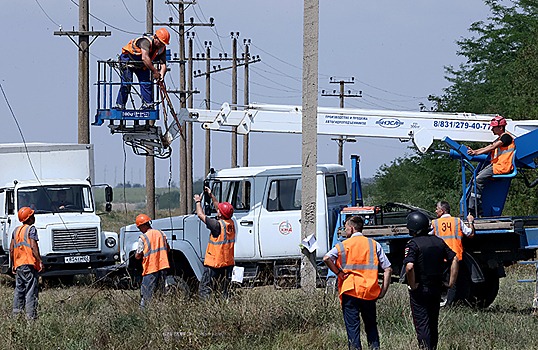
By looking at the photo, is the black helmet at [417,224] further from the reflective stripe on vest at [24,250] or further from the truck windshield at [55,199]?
the truck windshield at [55,199]

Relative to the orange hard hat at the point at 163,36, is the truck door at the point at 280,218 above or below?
below

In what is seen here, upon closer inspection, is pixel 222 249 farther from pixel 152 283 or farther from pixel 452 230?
pixel 452 230

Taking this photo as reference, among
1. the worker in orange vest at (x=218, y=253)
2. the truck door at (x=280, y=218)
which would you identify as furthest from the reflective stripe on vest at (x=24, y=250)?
the truck door at (x=280, y=218)

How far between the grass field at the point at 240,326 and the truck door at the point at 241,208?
265cm

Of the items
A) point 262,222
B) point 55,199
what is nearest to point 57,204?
point 55,199

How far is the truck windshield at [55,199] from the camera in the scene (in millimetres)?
20453

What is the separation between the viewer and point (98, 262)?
20062 millimetres

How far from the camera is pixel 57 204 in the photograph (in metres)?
20.6

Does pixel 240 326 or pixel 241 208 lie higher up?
pixel 241 208

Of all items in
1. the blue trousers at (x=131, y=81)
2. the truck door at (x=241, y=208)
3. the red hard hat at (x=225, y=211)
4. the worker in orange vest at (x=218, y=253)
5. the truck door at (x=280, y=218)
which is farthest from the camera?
the truck door at (x=241, y=208)

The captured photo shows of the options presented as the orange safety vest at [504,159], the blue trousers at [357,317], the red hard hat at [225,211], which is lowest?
the blue trousers at [357,317]

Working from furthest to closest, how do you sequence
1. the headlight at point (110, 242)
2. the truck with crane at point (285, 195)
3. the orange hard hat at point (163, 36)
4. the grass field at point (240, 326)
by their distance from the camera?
1. the headlight at point (110, 242)
2. the truck with crane at point (285, 195)
3. the orange hard hat at point (163, 36)
4. the grass field at point (240, 326)

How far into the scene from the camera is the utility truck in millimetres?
19781

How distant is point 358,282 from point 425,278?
27.5 inches
